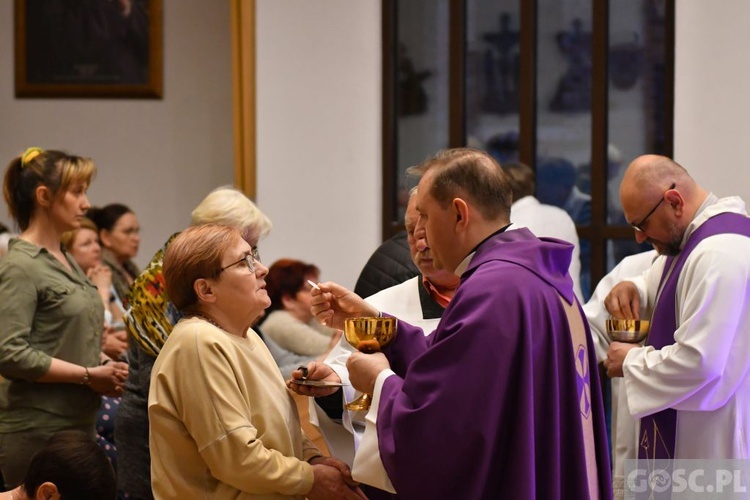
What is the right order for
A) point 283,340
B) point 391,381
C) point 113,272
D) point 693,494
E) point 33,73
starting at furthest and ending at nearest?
point 33,73
point 113,272
point 283,340
point 693,494
point 391,381

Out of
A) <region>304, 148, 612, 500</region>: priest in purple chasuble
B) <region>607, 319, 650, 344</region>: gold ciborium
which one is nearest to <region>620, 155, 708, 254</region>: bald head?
<region>607, 319, 650, 344</region>: gold ciborium

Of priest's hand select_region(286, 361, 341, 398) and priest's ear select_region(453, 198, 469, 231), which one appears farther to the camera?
priest's hand select_region(286, 361, 341, 398)

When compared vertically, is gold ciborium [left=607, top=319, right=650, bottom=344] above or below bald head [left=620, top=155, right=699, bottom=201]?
below

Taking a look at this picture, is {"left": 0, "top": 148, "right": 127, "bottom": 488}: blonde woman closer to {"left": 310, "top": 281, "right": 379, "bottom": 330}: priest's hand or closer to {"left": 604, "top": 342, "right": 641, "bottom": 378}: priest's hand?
{"left": 310, "top": 281, "right": 379, "bottom": 330}: priest's hand

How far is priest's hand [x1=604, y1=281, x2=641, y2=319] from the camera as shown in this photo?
164 inches

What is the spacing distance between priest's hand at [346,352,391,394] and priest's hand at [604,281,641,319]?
1.59 metres

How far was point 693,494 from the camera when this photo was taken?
379 centimetres

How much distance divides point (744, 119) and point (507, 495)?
3.85m

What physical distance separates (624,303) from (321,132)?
3.03 meters

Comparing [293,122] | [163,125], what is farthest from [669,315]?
[163,125]

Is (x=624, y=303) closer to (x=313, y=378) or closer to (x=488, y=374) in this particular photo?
(x=313, y=378)

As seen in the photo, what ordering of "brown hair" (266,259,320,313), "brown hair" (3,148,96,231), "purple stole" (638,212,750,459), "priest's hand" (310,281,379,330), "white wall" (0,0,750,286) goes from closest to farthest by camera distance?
"priest's hand" (310,281,379,330) < "purple stole" (638,212,750,459) < "brown hair" (3,148,96,231) < "brown hair" (266,259,320,313) < "white wall" (0,0,750,286)

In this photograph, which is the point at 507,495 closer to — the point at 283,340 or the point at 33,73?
the point at 283,340

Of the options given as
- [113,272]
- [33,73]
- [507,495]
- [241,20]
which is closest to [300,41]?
[241,20]
